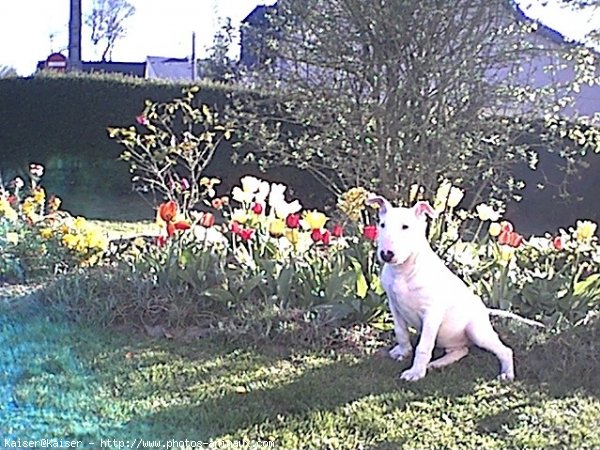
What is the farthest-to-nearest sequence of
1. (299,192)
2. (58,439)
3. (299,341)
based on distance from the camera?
(299,192) → (299,341) → (58,439)

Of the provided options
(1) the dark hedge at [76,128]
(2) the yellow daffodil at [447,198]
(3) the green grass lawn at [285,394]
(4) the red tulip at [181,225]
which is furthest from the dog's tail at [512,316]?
(1) the dark hedge at [76,128]

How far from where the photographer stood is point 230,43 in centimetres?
669

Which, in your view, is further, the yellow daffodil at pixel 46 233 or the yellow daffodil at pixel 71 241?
the yellow daffodil at pixel 46 233

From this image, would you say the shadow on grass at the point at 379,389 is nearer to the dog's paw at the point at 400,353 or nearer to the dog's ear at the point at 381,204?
the dog's paw at the point at 400,353

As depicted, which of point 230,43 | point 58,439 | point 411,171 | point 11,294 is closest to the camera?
point 58,439

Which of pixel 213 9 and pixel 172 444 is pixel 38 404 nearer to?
pixel 172 444

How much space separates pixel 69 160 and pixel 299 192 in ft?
11.0

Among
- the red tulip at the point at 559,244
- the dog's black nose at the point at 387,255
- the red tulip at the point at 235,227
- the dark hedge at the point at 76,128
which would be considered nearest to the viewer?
the dog's black nose at the point at 387,255

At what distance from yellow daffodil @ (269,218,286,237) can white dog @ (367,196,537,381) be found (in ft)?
2.84

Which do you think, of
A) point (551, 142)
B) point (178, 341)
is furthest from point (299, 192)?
point (178, 341)

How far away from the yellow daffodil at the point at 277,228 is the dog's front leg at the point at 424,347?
1.18m

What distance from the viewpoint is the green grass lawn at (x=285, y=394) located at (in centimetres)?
264

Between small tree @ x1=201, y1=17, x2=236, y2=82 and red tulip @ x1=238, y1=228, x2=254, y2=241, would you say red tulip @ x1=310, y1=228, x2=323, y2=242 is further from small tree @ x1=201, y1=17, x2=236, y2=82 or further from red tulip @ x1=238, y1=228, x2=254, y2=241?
small tree @ x1=201, y1=17, x2=236, y2=82

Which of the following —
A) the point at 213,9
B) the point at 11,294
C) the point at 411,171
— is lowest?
the point at 11,294
